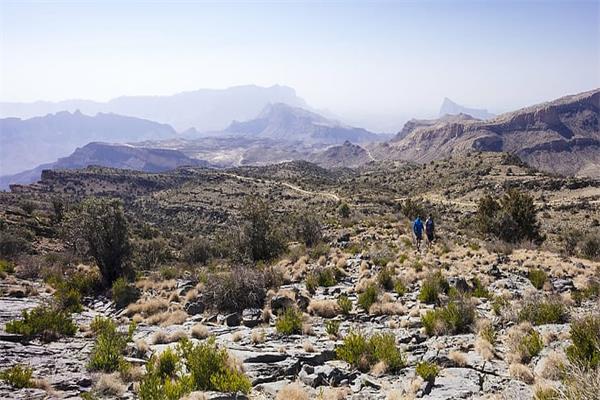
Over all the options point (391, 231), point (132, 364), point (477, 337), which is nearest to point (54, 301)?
point (132, 364)

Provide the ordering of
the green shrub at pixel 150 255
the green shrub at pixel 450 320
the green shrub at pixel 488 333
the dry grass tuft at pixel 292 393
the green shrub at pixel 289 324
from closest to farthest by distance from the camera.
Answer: the dry grass tuft at pixel 292 393
the green shrub at pixel 488 333
the green shrub at pixel 450 320
the green shrub at pixel 289 324
the green shrub at pixel 150 255

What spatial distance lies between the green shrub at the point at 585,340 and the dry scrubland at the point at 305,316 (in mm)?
40

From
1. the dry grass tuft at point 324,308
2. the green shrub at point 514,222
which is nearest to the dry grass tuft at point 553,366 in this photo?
the dry grass tuft at point 324,308

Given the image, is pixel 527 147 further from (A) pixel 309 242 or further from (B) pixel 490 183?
(A) pixel 309 242

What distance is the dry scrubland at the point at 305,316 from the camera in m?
8.02

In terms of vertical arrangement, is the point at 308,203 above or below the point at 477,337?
below

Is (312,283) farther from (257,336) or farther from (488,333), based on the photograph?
(488,333)

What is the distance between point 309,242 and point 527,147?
196651 mm

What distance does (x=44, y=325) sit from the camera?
36.9ft

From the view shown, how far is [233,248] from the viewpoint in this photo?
23.9 m

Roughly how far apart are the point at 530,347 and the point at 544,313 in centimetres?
225

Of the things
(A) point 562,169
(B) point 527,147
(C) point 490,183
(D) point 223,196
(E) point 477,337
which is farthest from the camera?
(B) point 527,147

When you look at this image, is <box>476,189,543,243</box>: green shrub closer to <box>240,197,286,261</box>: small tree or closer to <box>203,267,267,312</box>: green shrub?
<box>240,197,286,261</box>: small tree

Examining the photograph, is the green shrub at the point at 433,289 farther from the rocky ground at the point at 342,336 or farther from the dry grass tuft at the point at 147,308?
the dry grass tuft at the point at 147,308
